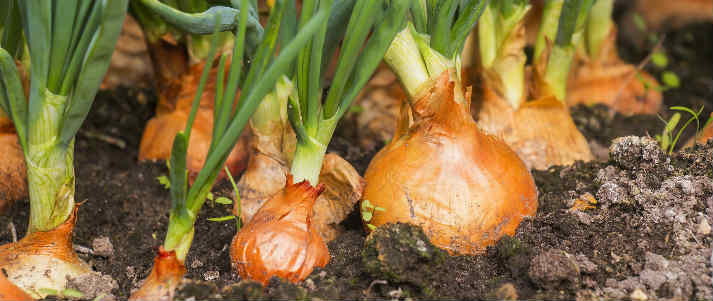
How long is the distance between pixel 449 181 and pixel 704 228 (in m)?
0.43

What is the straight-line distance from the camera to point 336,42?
1.20m

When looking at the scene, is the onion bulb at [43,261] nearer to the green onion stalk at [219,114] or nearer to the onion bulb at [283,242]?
the green onion stalk at [219,114]

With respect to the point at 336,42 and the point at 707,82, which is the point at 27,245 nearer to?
the point at 336,42

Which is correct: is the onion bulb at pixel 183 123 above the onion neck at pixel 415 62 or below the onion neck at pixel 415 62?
below

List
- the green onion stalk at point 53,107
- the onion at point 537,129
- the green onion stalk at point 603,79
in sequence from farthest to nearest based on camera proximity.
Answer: the green onion stalk at point 603,79 → the onion at point 537,129 → the green onion stalk at point 53,107

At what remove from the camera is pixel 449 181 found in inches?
47.3

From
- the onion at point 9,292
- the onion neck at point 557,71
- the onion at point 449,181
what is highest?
the onion neck at point 557,71

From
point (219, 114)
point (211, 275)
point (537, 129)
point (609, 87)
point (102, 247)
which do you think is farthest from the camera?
point (609, 87)

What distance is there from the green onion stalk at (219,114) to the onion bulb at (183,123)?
59 cm

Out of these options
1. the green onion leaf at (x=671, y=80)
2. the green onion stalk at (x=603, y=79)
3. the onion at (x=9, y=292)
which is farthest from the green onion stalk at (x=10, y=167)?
the green onion leaf at (x=671, y=80)

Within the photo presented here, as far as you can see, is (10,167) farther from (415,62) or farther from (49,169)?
(415,62)

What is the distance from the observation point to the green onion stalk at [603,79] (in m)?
2.03

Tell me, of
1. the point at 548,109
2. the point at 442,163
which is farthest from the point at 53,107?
the point at 548,109

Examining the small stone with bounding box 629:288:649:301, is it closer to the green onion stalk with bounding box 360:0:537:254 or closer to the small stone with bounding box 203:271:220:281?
the green onion stalk with bounding box 360:0:537:254
